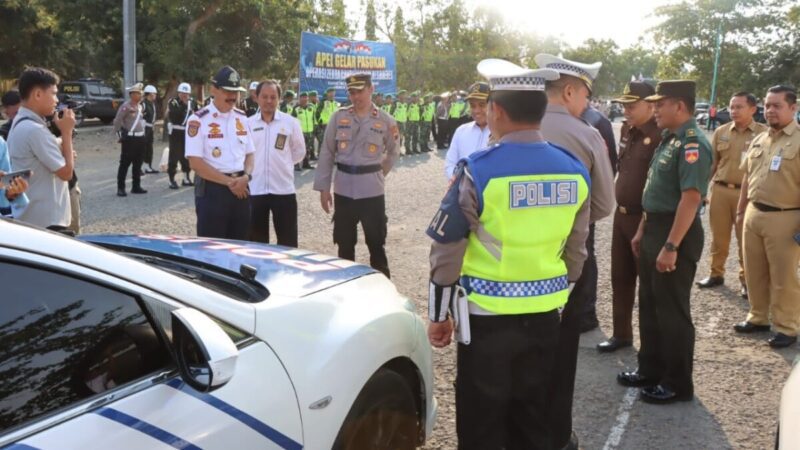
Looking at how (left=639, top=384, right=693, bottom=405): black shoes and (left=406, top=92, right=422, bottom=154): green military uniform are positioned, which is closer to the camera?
(left=639, top=384, right=693, bottom=405): black shoes

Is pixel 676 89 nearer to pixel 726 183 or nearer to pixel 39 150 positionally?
pixel 726 183

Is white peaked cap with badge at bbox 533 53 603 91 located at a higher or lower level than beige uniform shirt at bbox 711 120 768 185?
higher

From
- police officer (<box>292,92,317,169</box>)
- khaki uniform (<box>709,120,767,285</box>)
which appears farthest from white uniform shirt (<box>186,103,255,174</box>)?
police officer (<box>292,92,317,169</box>)

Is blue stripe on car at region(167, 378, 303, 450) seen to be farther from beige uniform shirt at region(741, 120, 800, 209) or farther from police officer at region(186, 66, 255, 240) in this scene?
beige uniform shirt at region(741, 120, 800, 209)

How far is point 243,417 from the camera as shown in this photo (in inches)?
76.7

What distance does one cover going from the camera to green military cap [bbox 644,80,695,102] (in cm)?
404

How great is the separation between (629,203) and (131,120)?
9.09 meters

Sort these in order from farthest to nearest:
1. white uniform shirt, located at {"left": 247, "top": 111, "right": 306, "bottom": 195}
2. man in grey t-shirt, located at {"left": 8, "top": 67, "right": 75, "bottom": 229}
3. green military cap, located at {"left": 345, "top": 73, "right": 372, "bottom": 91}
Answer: white uniform shirt, located at {"left": 247, "top": 111, "right": 306, "bottom": 195} < green military cap, located at {"left": 345, "top": 73, "right": 372, "bottom": 91} < man in grey t-shirt, located at {"left": 8, "top": 67, "right": 75, "bottom": 229}

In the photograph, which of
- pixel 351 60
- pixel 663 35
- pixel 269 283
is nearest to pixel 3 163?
pixel 269 283

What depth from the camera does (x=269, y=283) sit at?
2.51 m

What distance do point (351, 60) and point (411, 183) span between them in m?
8.72

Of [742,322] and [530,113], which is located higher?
[530,113]

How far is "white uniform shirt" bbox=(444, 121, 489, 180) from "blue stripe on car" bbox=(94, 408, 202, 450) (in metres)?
4.16

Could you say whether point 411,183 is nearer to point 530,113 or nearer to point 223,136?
point 223,136
